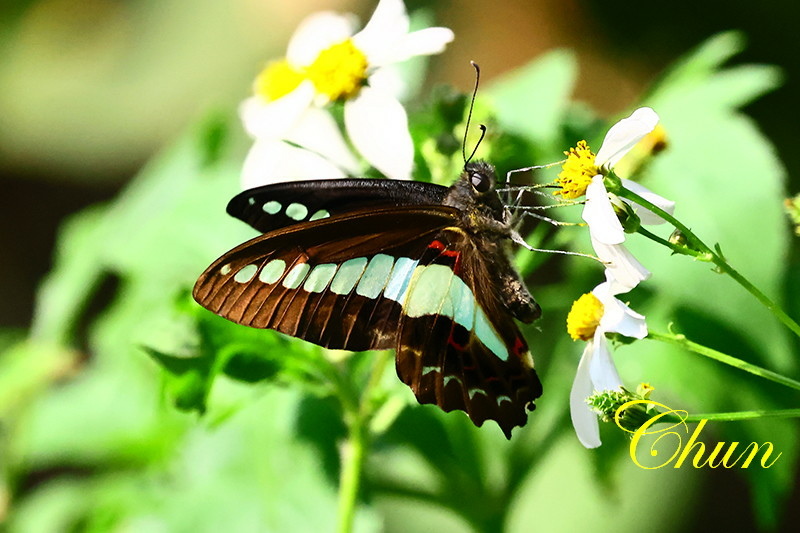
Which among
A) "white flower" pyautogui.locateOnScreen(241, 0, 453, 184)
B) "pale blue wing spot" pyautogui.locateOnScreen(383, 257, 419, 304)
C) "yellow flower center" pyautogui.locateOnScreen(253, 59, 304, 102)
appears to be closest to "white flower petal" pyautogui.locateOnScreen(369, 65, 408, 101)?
"white flower" pyautogui.locateOnScreen(241, 0, 453, 184)

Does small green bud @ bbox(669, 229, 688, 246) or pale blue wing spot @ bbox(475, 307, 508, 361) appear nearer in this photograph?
small green bud @ bbox(669, 229, 688, 246)

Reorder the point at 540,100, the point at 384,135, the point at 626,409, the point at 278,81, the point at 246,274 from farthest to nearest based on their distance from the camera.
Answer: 1. the point at 540,100
2. the point at 278,81
3. the point at 384,135
4. the point at 246,274
5. the point at 626,409

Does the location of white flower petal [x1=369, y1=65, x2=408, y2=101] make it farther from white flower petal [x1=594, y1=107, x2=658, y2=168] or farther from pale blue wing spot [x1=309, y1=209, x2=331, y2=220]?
white flower petal [x1=594, y1=107, x2=658, y2=168]

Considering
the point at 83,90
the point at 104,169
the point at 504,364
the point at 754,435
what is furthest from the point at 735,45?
the point at 83,90

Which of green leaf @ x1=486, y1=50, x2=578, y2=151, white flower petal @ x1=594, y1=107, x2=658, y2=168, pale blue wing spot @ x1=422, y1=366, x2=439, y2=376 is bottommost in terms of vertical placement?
pale blue wing spot @ x1=422, y1=366, x2=439, y2=376

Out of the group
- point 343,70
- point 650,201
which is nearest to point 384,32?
point 343,70

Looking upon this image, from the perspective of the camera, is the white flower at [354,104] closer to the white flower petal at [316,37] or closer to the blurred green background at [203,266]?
the white flower petal at [316,37]

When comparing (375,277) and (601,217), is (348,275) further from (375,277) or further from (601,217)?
(601,217)
